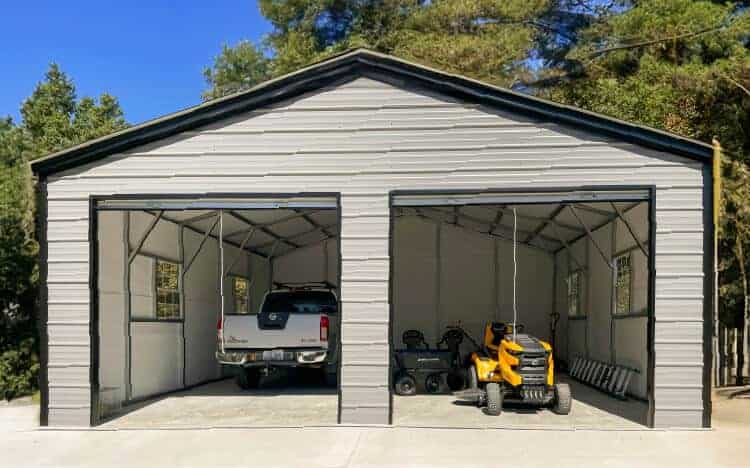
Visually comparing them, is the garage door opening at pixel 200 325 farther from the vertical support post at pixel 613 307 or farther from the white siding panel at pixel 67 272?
the vertical support post at pixel 613 307

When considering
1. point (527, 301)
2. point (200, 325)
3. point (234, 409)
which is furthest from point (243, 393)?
point (527, 301)

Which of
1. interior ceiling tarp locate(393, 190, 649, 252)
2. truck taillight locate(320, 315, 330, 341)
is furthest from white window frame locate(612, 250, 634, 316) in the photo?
truck taillight locate(320, 315, 330, 341)

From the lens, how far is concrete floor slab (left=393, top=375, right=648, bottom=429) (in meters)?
9.08

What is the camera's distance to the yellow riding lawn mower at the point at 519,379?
9562 millimetres

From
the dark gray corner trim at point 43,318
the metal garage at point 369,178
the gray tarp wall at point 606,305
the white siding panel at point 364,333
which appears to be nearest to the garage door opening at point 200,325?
the metal garage at point 369,178

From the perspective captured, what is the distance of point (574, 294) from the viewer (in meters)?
15.9

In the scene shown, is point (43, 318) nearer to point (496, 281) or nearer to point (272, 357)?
point (272, 357)

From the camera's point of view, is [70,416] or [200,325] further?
[200,325]

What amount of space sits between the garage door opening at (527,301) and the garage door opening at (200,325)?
1.56 meters

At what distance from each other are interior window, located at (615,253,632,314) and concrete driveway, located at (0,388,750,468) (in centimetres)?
304

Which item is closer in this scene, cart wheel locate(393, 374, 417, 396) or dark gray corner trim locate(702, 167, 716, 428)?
dark gray corner trim locate(702, 167, 716, 428)

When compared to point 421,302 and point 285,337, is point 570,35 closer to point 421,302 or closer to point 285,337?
point 421,302

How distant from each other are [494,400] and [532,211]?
4.74 meters

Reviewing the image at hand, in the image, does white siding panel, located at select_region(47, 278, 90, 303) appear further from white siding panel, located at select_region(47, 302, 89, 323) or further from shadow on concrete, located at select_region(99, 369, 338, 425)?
shadow on concrete, located at select_region(99, 369, 338, 425)
